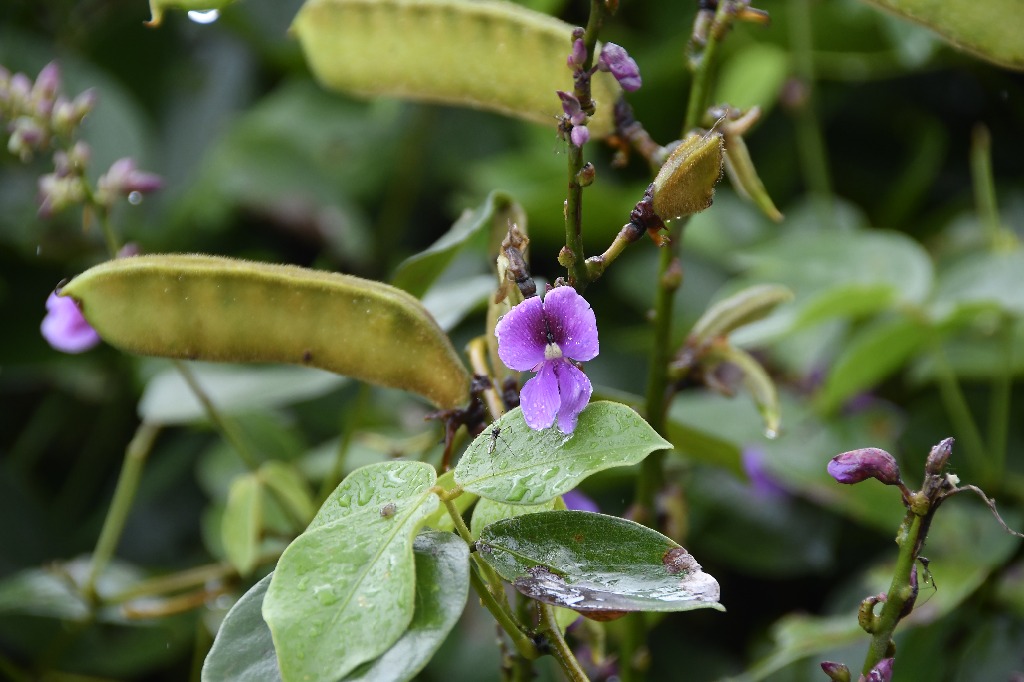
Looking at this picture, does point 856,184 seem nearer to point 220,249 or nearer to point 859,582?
point 859,582

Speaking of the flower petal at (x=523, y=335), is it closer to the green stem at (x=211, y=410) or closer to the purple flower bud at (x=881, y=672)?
the purple flower bud at (x=881, y=672)

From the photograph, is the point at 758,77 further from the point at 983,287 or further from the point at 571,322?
the point at 571,322

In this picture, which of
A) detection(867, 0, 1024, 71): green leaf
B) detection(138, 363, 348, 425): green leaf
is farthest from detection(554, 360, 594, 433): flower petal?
detection(138, 363, 348, 425): green leaf

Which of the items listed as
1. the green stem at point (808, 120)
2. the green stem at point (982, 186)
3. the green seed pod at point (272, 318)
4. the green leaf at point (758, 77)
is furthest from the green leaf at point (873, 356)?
the green seed pod at point (272, 318)

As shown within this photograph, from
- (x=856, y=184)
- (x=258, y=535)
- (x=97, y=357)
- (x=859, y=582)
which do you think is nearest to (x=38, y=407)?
(x=97, y=357)

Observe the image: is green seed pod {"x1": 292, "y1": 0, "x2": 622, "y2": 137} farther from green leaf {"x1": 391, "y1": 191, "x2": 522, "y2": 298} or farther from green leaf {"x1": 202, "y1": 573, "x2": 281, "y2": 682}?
green leaf {"x1": 202, "y1": 573, "x2": 281, "y2": 682}
